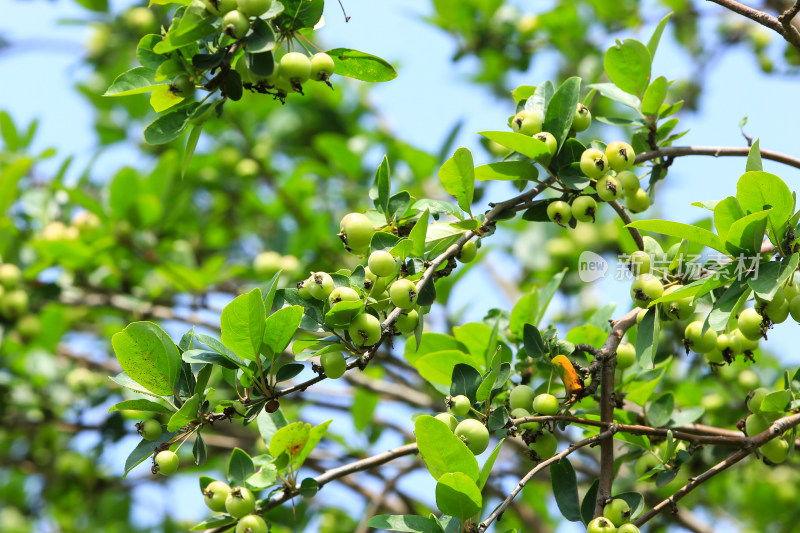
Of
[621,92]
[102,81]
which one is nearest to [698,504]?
[621,92]

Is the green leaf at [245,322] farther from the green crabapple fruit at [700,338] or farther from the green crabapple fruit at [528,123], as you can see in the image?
the green crabapple fruit at [700,338]

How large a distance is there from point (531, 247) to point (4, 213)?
274 cm

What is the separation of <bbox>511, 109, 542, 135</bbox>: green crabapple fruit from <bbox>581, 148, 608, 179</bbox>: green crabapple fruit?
13cm

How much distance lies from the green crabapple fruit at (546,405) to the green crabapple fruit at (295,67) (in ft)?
2.82

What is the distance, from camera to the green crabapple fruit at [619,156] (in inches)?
67.9

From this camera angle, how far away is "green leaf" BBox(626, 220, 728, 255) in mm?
1411

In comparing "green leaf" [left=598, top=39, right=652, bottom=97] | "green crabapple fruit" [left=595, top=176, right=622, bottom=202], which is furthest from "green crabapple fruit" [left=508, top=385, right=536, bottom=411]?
"green leaf" [left=598, top=39, right=652, bottom=97]

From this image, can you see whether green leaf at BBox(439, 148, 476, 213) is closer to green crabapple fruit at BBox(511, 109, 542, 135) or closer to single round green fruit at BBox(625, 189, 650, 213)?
green crabapple fruit at BBox(511, 109, 542, 135)

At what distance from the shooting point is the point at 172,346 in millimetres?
1588

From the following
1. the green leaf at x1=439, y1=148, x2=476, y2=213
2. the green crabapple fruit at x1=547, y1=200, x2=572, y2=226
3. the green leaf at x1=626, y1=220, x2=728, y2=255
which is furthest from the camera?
the green crabapple fruit at x1=547, y1=200, x2=572, y2=226

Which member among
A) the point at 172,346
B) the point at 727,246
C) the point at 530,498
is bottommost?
the point at 530,498

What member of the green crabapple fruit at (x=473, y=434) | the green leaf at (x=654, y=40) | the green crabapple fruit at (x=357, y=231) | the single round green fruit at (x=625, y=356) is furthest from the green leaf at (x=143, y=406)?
the green leaf at (x=654, y=40)

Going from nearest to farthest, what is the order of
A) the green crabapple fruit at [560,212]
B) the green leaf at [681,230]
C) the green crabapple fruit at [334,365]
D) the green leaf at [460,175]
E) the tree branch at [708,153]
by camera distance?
the green leaf at [681,230], the green crabapple fruit at [334,365], the green leaf at [460,175], the green crabapple fruit at [560,212], the tree branch at [708,153]

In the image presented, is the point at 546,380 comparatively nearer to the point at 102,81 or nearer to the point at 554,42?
the point at 554,42
